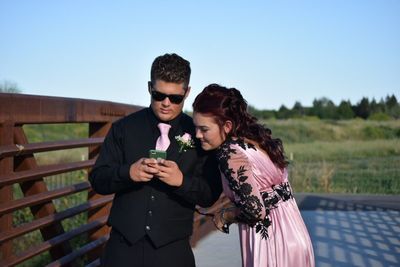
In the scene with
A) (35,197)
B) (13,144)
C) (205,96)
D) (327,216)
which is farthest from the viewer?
(327,216)

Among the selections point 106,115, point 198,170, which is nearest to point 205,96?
point 198,170

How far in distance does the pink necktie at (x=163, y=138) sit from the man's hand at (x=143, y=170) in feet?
0.94

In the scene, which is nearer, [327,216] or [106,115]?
[106,115]

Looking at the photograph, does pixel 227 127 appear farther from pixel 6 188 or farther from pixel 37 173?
pixel 37 173

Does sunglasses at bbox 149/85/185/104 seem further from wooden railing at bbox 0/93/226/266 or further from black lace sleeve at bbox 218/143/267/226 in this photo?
wooden railing at bbox 0/93/226/266

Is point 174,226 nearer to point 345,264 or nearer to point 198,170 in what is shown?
point 198,170

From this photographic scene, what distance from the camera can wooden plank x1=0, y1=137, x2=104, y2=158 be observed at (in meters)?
4.36

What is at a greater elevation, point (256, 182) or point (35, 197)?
point (256, 182)

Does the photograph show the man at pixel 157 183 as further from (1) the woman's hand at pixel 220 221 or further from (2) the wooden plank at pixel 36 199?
(2) the wooden plank at pixel 36 199

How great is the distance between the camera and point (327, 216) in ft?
40.4

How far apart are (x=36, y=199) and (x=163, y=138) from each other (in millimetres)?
1612

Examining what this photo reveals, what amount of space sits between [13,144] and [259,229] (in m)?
1.70

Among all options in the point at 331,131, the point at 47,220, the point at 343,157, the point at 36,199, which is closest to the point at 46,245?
the point at 47,220

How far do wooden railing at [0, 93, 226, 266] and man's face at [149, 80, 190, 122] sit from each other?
45.1 inches
